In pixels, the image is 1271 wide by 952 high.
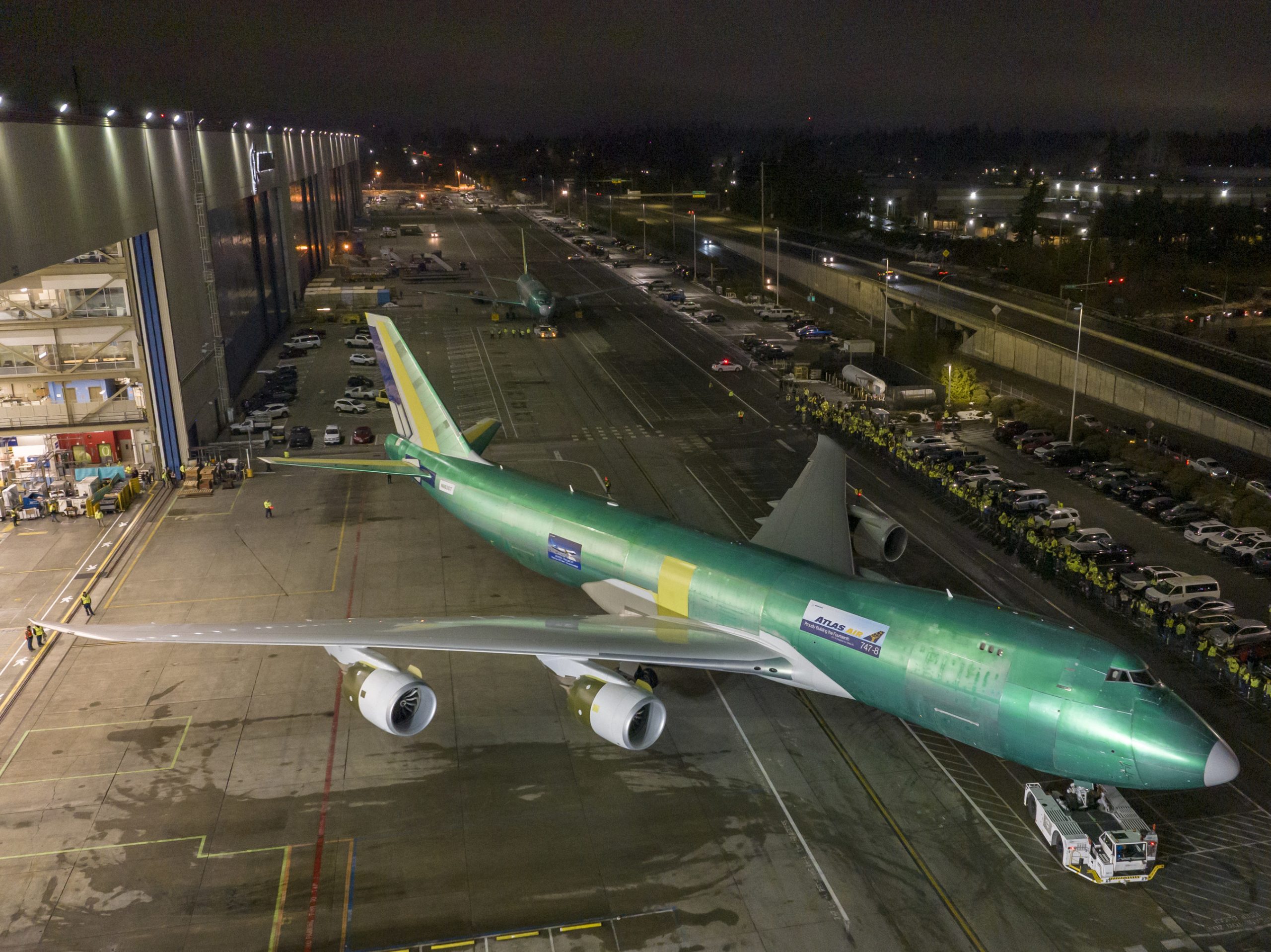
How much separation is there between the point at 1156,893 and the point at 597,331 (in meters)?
94.5

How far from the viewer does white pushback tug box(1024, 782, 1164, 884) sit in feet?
85.8

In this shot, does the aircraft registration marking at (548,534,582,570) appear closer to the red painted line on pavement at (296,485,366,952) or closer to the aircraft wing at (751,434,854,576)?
the aircraft wing at (751,434,854,576)

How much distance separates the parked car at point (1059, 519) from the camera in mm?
52281

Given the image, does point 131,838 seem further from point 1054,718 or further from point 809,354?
point 809,354

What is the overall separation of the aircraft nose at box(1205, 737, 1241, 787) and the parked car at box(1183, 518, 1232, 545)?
31364mm

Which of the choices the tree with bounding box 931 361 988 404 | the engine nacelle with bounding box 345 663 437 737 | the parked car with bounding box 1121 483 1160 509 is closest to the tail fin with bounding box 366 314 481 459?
the engine nacelle with bounding box 345 663 437 737

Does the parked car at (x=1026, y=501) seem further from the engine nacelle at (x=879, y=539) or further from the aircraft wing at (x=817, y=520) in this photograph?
the aircraft wing at (x=817, y=520)

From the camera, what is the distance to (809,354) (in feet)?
329

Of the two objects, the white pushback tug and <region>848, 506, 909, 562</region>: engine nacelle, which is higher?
<region>848, 506, 909, 562</region>: engine nacelle

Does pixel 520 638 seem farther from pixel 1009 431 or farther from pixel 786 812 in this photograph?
pixel 1009 431

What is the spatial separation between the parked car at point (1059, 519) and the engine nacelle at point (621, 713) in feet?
103

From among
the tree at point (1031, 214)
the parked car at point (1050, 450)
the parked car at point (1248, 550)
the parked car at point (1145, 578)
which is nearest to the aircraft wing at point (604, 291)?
the tree at point (1031, 214)

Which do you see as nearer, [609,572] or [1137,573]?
[609,572]

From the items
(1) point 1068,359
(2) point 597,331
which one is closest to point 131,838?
(1) point 1068,359
